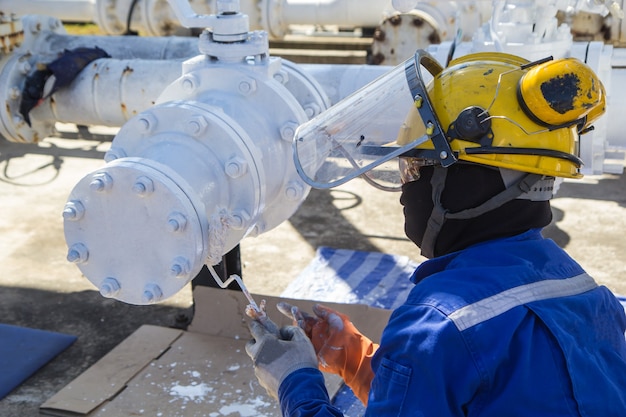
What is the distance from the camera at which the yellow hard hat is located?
1.33 m

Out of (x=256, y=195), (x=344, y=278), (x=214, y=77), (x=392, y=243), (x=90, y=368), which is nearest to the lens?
(x=256, y=195)

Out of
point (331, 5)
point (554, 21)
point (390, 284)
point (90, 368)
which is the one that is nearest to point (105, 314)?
point (90, 368)

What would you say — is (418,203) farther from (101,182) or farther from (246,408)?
(246,408)

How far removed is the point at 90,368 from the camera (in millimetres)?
2750

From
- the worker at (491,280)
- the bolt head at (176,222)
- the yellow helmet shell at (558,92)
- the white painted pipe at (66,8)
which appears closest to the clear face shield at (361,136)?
the worker at (491,280)

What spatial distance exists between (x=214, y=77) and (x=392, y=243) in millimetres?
1837

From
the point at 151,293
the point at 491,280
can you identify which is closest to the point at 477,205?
the point at 491,280

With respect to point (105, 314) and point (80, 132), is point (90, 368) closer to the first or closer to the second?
point (105, 314)

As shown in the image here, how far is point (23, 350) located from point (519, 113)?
7.21 feet

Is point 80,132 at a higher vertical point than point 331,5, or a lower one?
lower

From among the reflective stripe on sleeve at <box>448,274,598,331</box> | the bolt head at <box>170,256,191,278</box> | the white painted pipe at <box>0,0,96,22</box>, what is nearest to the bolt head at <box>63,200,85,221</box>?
the bolt head at <box>170,256,191,278</box>

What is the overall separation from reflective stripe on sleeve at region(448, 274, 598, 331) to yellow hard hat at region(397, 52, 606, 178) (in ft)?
0.66

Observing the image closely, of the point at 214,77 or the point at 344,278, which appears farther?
the point at 344,278

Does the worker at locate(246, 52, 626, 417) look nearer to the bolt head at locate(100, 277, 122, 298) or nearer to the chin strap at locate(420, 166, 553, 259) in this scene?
the chin strap at locate(420, 166, 553, 259)
